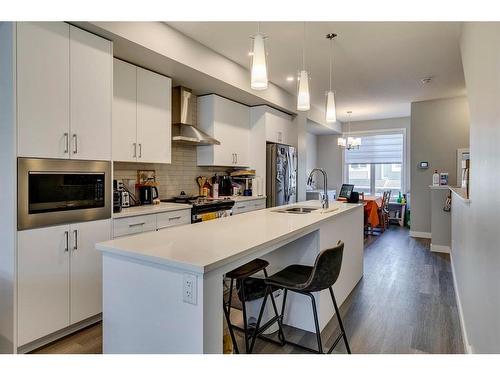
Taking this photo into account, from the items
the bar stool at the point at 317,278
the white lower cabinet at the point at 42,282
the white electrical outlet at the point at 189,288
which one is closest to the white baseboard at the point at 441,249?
the bar stool at the point at 317,278

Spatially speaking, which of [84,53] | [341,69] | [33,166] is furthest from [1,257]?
[341,69]

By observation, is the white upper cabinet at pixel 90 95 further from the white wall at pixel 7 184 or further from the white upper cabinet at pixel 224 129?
the white upper cabinet at pixel 224 129

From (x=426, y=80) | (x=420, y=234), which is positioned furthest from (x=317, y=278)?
(x=420, y=234)

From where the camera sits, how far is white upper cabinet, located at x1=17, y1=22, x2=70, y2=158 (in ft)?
6.82

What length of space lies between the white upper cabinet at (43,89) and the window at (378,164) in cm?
758

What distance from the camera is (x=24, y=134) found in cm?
209

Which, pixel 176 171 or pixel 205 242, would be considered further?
pixel 176 171

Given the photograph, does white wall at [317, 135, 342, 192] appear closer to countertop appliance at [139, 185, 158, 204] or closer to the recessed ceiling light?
the recessed ceiling light

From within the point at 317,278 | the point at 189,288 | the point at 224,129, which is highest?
the point at 224,129

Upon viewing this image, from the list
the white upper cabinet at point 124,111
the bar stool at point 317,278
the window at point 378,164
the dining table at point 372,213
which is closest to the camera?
the bar stool at point 317,278

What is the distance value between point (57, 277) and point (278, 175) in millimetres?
3443

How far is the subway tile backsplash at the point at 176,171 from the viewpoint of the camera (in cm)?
361

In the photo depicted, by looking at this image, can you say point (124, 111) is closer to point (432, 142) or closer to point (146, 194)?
point (146, 194)

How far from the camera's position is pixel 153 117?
3.38m
